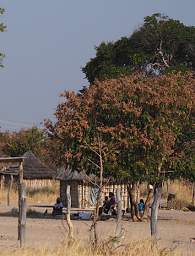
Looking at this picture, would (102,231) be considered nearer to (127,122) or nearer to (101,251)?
(127,122)

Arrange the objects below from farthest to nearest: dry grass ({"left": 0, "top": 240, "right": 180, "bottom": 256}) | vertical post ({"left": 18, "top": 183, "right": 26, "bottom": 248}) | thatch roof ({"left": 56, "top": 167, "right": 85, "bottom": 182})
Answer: thatch roof ({"left": 56, "top": 167, "right": 85, "bottom": 182})
vertical post ({"left": 18, "top": 183, "right": 26, "bottom": 248})
dry grass ({"left": 0, "top": 240, "right": 180, "bottom": 256})

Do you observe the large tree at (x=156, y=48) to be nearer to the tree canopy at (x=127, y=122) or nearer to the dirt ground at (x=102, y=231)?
the dirt ground at (x=102, y=231)

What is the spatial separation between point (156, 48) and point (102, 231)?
26.3 m

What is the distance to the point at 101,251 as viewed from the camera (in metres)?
15.5

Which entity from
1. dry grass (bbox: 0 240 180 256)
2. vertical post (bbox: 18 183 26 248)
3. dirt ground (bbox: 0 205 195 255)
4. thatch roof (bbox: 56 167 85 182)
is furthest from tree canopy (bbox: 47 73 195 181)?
dry grass (bbox: 0 240 180 256)

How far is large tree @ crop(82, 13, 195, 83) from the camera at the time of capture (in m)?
48.1

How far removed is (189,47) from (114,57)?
15.7ft

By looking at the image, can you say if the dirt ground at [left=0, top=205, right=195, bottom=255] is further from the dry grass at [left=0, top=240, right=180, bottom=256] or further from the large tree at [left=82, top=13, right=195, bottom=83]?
the large tree at [left=82, top=13, right=195, bottom=83]

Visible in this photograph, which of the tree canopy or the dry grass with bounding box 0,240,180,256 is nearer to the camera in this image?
the dry grass with bounding box 0,240,180,256

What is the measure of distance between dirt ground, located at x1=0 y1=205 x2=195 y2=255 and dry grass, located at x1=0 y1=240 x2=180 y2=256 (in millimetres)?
4326

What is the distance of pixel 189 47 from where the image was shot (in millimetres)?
48594

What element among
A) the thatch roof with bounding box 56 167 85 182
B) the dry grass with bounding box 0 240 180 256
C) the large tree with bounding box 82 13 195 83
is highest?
the large tree with bounding box 82 13 195 83

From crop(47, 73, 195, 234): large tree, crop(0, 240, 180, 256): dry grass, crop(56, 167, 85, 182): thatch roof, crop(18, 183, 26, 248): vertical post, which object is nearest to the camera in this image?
crop(0, 240, 180, 256): dry grass

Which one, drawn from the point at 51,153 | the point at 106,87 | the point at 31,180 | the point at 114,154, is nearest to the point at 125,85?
the point at 106,87
